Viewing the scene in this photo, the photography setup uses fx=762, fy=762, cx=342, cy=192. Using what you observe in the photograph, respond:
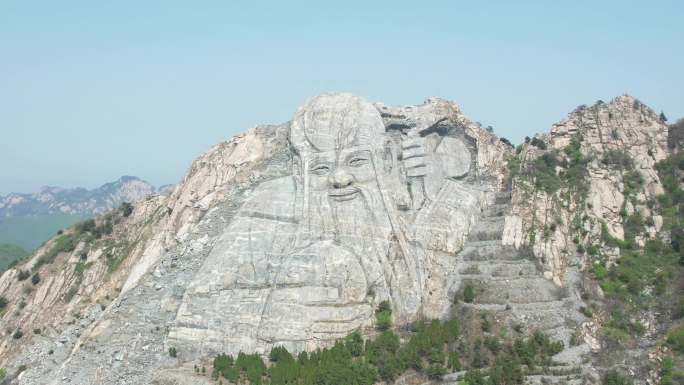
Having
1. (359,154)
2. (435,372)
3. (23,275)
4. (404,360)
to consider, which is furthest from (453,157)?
(23,275)

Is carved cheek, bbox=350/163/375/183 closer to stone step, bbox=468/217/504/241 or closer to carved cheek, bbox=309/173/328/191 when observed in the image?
carved cheek, bbox=309/173/328/191

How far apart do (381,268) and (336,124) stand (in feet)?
25.7

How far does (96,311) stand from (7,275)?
10.1 m

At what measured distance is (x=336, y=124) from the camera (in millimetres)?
38781

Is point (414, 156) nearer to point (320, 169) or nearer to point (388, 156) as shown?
point (388, 156)

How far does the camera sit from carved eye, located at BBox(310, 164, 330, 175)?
125 feet

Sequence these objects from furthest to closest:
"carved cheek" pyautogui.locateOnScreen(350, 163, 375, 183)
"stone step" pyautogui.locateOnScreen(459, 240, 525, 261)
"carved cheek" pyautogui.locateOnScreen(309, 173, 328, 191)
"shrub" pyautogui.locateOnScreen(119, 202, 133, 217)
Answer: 1. "shrub" pyautogui.locateOnScreen(119, 202, 133, 217)
2. "carved cheek" pyautogui.locateOnScreen(350, 163, 375, 183)
3. "carved cheek" pyautogui.locateOnScreen(309, 173, 328, 191)
4. "stone step" pyautogui.locateOnScreen(459, 240, 525, 261)

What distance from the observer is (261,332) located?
34.1 meters

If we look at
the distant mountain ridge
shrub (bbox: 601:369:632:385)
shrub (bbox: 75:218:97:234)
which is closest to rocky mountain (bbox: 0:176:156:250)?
the distant mountain ridge

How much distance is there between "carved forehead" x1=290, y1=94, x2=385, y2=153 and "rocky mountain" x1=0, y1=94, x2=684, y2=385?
109mm

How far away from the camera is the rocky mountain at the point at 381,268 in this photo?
32375mm

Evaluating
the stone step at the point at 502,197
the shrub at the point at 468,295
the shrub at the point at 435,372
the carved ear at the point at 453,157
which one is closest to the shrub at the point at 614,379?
the shrub at the point at 435,372

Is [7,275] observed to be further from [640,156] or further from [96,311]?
[640,156]

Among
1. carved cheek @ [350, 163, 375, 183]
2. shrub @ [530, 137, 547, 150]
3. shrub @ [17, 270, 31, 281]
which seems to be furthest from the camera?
shrub @ [17, 270, 31, 281]
